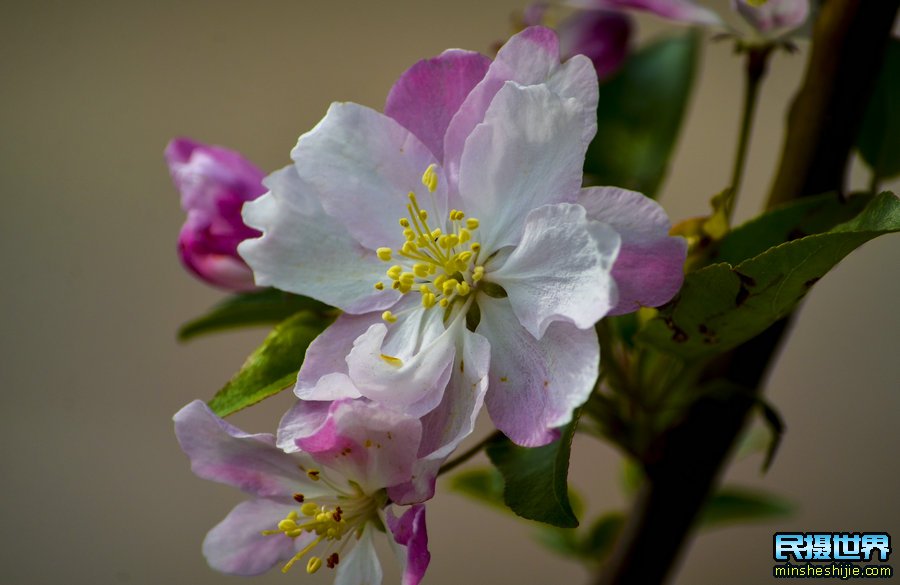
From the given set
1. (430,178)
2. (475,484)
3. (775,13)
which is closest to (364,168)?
(430,178)

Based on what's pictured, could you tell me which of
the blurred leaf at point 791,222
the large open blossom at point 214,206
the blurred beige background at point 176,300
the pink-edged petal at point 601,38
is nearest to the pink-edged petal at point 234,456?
the large open blossom at point 214,206

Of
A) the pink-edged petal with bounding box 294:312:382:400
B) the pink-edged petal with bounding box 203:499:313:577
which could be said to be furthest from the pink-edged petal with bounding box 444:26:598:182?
the pink-edged petal with bounding box 203:499:313:577

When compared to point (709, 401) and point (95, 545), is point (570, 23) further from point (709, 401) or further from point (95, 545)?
point (95, 545)

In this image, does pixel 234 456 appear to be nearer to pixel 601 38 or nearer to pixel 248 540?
pixel 248 540

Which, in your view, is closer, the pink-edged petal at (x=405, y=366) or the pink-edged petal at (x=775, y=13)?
the pink-edged petal at (x=405, y=366)

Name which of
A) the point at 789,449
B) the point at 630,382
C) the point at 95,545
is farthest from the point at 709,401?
the point at 95,545

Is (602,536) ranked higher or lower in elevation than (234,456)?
lower

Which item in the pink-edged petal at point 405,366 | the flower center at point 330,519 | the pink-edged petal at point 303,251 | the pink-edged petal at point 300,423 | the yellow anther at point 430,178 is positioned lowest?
the flower center at point 330,519

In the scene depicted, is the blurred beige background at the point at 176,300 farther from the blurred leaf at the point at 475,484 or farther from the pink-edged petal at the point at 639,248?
the pink-edged petal at the point at 639,248

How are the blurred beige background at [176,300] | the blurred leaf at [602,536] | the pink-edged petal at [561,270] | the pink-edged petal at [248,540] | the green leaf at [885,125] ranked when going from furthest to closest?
the blurred beige background at [176,300]
the blurred leaf at [602,536]
the green leaf at [885,125]
the pink-edged petal at [248,540]
the pink-edged petal at [561,270]
